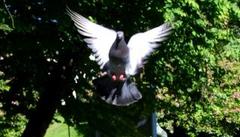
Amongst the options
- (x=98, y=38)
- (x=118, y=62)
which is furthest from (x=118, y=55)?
(x=98, y=38)

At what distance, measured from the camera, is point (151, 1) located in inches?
424

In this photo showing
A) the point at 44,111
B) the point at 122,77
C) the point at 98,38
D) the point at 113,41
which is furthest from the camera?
the point at 44,111

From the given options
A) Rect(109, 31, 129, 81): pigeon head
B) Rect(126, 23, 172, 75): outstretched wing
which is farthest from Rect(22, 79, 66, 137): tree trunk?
Rect(109, 31, 129, 81): pigeon head

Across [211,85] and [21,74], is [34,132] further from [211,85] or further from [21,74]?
[211,85]

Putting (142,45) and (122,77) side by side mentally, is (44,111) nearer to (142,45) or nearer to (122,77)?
(142,45)

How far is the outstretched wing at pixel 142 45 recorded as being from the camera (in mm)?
4714

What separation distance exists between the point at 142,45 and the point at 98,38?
0.36m

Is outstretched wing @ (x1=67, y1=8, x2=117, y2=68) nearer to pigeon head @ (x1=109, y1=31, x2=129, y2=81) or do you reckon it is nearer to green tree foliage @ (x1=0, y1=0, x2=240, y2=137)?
pigeon head @ (x1=109, y1=31, x2=129, y2=81)

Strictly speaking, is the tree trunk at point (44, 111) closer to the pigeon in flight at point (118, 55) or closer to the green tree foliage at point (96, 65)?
the green tree foliage at point (96, 65)

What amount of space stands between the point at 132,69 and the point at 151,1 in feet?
20.5

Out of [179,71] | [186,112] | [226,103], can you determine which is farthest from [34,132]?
[226,103]

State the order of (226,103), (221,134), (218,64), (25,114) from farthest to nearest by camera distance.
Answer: (221,134)
(226,103)
(218,64)
(25,114)

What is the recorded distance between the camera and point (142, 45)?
5.09 metres

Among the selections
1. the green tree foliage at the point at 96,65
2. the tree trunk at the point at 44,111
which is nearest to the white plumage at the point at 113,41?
the green tree foliage at the point at 96,65
